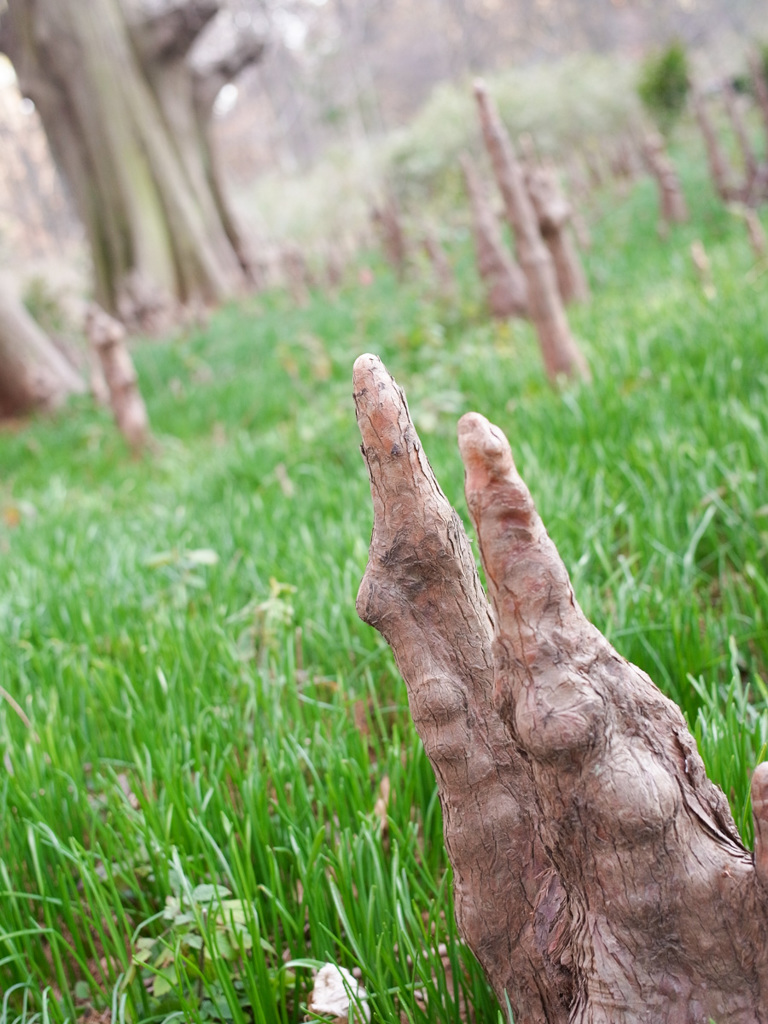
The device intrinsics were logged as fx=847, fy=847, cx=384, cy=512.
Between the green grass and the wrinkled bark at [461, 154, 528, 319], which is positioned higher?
the wrinkled bark at [461, 154, 528, 319]

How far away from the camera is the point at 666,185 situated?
27.0 feet

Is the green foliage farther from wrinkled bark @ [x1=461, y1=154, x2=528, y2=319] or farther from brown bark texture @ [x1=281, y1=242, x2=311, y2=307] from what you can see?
wrinkled bark @ [x1=461, y1=154, x2=528, y2=319]

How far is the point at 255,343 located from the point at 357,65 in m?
40.2

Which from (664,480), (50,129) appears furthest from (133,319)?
(664,480)

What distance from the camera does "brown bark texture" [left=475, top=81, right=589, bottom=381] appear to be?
3.87 m

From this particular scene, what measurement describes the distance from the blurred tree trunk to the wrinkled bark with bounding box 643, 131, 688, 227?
23.1 feet

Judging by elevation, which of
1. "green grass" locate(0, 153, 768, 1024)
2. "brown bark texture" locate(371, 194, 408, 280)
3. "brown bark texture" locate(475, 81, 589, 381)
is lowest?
"green grass" locate(0, 153, 768, 1024)

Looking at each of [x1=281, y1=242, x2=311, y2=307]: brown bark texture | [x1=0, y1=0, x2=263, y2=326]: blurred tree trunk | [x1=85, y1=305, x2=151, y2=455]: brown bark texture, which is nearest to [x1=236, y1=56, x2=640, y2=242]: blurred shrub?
[x1=0, y1=0, x2=263, y2=326]: blurred tree trunk

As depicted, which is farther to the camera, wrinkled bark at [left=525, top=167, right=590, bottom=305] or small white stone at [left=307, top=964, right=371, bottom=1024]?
wrinkled bark at [left=525, top=167, right=590, bottom=305]

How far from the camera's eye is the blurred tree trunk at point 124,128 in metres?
12.3

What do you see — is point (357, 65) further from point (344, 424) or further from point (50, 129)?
point (344, 424)

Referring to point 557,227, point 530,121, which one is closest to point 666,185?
point 557,227

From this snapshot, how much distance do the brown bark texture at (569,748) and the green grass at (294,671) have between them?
325 millimetres

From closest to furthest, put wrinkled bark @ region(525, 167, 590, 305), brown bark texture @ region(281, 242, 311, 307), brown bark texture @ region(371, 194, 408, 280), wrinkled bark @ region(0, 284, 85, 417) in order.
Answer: wrinkled bark @ region(525, 167, 590, 305) < wrinkled bark @ region(0, 284, 85, 417) < brown bark texture @ region(371, 194, 408, 280) < brown bark texture @ region(281, 242, 311, 307)
